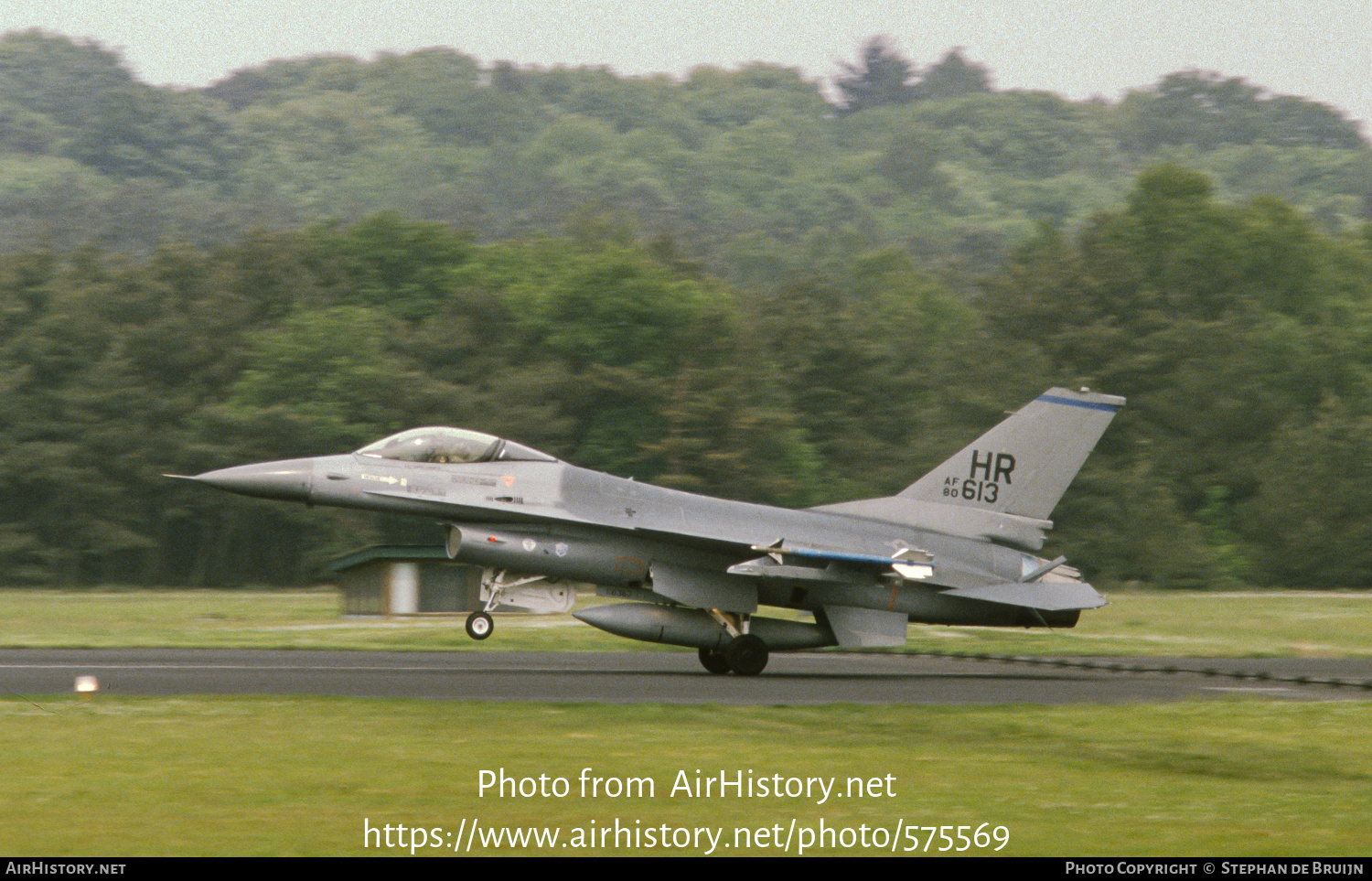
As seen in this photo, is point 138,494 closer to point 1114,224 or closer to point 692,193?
point 1114,224

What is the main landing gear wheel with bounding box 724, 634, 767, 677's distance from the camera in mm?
20734

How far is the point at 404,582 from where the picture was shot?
3369 centimetres

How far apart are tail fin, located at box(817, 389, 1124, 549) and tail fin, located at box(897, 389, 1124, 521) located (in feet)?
0.04

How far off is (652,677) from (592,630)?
8709mm

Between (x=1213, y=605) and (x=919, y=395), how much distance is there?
1260 inches

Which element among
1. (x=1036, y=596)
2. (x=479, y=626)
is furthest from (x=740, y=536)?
(x=1036, y=596)

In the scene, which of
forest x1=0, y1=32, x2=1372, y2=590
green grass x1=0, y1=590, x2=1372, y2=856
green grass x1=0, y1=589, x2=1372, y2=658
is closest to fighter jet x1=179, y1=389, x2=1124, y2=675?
green grass x1=0, y1=590, x2=1372, y2=856

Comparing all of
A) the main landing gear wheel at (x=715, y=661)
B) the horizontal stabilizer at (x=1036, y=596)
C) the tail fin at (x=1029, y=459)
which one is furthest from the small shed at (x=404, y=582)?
the horizontal stabilizer at (x=1036, y=596)

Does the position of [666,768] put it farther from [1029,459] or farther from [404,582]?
[404,582]

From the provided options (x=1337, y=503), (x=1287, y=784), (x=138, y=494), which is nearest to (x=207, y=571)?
(x=138, y=494)

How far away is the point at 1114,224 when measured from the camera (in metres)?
78.7

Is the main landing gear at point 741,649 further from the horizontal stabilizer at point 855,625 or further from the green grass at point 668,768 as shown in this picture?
the green grass at point 668,768

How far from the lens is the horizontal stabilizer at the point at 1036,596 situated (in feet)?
68.5
